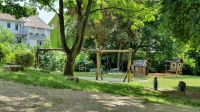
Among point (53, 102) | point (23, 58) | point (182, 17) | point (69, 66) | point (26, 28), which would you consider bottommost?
point (53, 102)

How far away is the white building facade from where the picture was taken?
55647 mm

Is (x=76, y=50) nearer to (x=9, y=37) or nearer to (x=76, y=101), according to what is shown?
(x=76, y=101)

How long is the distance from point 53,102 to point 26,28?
54.1 meters

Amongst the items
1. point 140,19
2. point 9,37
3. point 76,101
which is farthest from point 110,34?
point 76,101

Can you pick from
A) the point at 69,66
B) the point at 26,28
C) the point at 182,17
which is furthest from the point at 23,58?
the point at 26,28

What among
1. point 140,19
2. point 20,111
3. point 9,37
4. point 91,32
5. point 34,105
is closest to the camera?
point 20,111

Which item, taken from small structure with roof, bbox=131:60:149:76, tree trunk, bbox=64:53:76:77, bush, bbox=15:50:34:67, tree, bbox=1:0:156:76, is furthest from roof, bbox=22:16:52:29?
tree trunk, bbox=64:53:76:77

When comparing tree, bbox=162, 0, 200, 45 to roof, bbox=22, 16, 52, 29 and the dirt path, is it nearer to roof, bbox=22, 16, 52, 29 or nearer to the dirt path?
the dirt path

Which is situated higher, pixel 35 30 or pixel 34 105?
pixel 35 30

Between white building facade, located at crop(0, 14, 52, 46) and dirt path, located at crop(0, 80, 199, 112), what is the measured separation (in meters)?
47.8

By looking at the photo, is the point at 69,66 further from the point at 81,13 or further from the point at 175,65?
the point at 175,65

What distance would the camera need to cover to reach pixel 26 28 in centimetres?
5928

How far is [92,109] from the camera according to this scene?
7.11m

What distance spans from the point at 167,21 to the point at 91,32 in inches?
766
